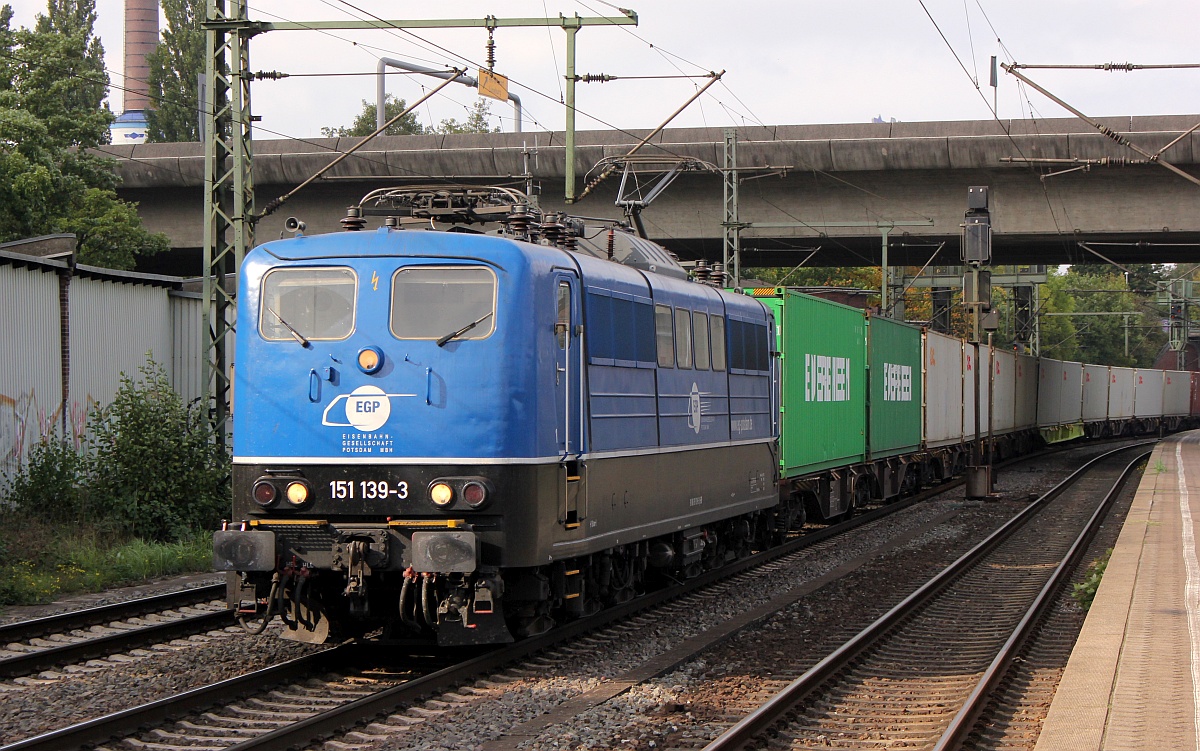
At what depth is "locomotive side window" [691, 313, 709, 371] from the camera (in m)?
12.8

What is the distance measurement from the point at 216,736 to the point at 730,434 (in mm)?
7435

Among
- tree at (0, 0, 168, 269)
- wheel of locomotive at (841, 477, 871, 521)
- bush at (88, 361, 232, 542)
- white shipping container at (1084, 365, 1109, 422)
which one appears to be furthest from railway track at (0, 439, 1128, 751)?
white shipping container at (1084, 365, 1109, 422)

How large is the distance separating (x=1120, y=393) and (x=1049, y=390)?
14008mm

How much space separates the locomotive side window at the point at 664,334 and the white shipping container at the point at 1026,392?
99.6 ft

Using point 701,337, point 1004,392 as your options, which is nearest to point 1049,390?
point 1004,392

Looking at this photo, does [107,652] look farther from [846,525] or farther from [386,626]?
[846,525]

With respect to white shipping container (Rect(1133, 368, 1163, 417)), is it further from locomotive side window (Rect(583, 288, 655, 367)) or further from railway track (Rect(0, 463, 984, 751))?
railway track (Rect(0, 463, 984, 751))

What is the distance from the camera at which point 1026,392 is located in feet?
140

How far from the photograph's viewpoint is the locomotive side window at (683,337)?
12.3 metres

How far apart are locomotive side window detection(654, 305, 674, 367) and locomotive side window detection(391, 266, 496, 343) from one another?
2.69 metres

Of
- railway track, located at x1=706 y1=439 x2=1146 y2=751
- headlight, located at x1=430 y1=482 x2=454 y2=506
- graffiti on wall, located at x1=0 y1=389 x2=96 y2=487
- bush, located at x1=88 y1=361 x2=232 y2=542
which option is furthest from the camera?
bush, located at x1=88 y1=361 x2=232 y2=542

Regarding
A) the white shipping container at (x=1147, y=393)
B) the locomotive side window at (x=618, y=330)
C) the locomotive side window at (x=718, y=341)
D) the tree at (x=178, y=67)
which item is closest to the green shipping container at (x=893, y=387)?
the locomotive side window at (x=718, y=341)

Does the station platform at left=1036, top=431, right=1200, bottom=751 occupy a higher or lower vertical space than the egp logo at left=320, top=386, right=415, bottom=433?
lower

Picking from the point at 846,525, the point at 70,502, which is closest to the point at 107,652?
the point at 70,502
